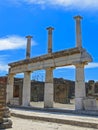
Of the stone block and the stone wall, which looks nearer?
the stone block

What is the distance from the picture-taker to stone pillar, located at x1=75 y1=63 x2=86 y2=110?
58.2 feet

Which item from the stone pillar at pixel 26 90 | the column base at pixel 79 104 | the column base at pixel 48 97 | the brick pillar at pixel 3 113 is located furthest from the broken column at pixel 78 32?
the brick pillar at pixel 3 113

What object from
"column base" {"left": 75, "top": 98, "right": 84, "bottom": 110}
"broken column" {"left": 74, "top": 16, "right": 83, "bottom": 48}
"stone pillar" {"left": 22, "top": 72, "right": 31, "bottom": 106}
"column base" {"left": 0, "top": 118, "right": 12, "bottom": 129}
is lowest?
"column base" {"left": 0, "top": 118, "right": 12, "bottom": 129}

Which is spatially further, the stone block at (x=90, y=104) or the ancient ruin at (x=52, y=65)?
the ancient ruin at (x=52, y=65)

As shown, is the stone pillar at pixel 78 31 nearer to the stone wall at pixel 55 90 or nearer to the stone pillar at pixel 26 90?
the stone pillar at pixel 26 90

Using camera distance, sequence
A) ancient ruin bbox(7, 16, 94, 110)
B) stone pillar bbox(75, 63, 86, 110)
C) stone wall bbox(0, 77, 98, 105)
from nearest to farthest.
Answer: stone pillar bbox(75, 63, 86, 110), ancient ruin bbox(7, 16, 94, 110), stone wall bbox(0, 77, 98, 105)

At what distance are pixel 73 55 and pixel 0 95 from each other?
840 centimetres

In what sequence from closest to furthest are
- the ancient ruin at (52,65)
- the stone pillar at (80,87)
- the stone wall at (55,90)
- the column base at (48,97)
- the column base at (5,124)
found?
the column base at (5,124), the stone pillar at (80,87), the ancient ruin at (52,65), the column base at (48,97), the stone wall at (55,90)

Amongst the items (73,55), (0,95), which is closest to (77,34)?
(73,55)

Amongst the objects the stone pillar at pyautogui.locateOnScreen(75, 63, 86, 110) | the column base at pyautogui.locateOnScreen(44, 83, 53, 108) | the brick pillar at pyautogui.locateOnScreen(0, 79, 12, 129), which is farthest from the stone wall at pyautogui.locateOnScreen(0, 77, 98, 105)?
the brick pillar at pyautogui.locateOnScreen(0, 79, 12, 129)

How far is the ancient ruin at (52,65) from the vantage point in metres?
Answer: 17.9

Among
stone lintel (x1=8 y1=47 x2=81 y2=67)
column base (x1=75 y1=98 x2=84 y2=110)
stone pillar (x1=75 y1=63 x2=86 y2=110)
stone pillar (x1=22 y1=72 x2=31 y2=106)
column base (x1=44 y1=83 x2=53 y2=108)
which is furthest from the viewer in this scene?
stone pillar (x1=22 y1=72 x2=31 y2=106)

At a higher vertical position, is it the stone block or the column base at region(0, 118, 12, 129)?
the stone block

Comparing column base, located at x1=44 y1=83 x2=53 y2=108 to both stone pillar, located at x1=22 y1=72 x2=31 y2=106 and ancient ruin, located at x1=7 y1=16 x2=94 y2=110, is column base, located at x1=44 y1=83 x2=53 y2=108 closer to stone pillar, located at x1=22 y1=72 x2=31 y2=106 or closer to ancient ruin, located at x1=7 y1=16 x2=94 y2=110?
ancient ruin, located at x1=7 y1=16 x2=94 y2=110
